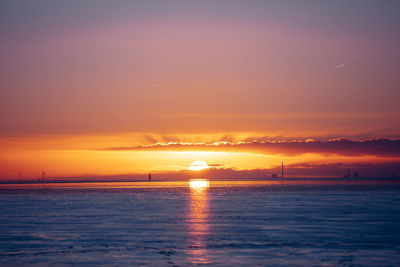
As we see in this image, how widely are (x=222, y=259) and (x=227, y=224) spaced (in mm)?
13812

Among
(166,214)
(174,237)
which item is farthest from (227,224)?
(166,214)

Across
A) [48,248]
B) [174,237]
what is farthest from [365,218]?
[48,248]

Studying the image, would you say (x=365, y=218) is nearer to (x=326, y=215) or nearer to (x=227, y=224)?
(x=326, y=215)

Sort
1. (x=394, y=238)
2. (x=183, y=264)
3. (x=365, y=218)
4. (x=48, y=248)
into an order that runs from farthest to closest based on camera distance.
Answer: (x=365, y=218)
(x=394, y=238)
(x=48, y=248)
(x=183, y=264)

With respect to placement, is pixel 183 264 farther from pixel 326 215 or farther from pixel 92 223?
pixel 326 215

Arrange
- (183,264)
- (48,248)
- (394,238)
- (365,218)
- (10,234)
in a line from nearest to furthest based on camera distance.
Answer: (183,264)
(48,248)
(394,238)
(10,234)
(365,218)

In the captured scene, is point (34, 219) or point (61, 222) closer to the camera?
point (61, 222)

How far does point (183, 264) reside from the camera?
68.7 feet

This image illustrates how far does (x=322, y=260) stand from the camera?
2177 cm

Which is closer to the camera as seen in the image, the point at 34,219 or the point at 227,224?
the point at 227,224

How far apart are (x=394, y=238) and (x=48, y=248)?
18192mm

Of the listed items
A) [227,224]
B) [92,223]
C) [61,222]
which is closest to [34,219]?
[61,222]

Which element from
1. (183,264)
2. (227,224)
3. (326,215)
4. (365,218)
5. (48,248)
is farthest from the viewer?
(326,215)

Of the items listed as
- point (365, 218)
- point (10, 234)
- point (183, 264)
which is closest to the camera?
point (183, 264)
